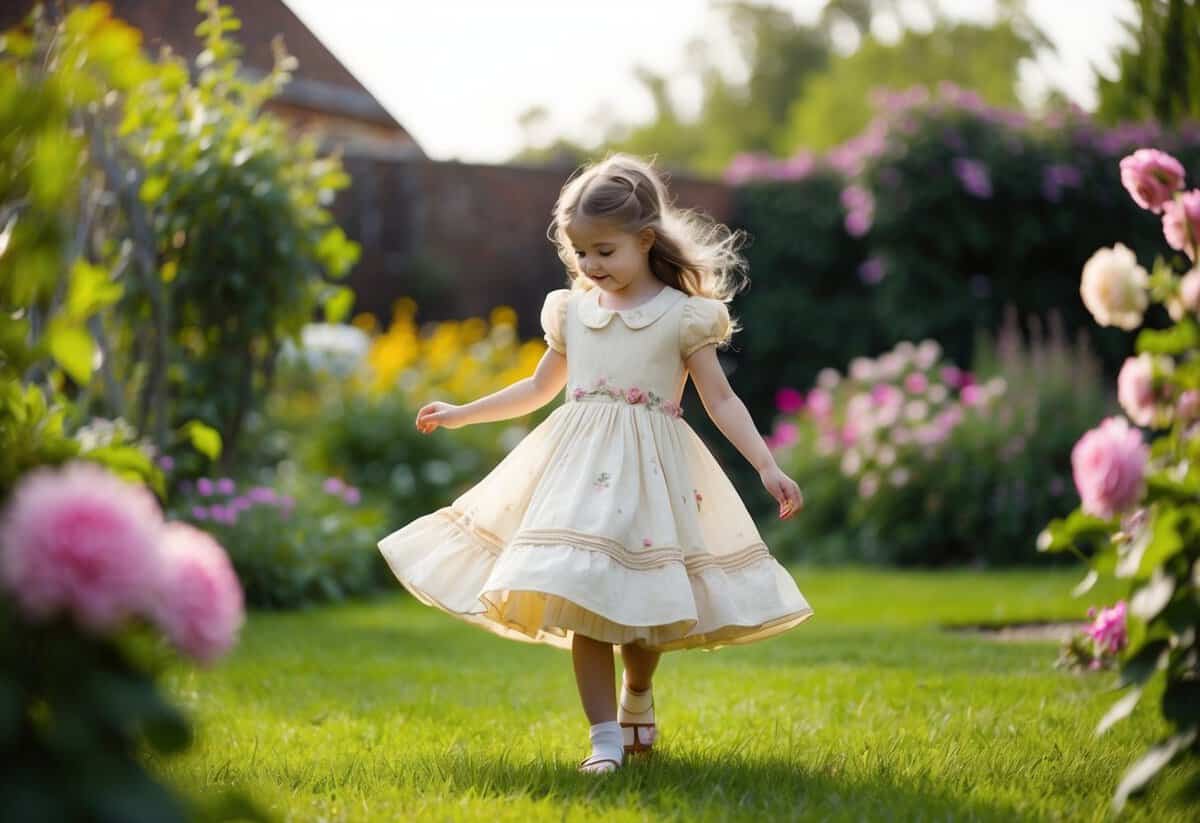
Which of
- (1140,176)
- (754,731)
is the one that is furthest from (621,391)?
(1140,176)

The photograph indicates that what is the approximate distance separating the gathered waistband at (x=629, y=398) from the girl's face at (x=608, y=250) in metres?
0.23

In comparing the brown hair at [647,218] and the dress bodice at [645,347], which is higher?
the brown hair at [647,218]

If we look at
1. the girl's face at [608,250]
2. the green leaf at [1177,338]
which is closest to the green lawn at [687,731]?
the green leaf at [1177,338]

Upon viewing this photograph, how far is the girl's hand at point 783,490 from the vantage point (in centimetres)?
257

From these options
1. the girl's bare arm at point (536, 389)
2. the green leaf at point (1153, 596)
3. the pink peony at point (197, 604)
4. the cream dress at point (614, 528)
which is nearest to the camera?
the pink peony at point (197, 604)

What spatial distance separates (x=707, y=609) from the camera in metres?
2.61

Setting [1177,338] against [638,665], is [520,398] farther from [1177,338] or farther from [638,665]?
[1177,338]

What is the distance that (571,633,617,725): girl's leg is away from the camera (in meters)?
2.61

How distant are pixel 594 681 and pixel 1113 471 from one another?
1223mm

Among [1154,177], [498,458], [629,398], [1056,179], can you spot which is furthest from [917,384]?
[1154,177]

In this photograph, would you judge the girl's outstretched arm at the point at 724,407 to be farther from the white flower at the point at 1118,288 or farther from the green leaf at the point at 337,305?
the green leaf at the point at 337,305

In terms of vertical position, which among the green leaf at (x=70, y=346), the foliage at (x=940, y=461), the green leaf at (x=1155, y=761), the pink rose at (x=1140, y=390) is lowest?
the foliage at (x=940, y=461)

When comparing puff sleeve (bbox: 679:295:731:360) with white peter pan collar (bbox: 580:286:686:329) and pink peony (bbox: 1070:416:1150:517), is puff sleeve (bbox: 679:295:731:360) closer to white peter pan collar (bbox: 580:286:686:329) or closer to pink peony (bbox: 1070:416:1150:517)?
white peter pan collar (bbox: 580:286:686:329)

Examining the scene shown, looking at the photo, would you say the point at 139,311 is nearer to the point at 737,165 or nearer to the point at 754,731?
the point at 754,731
